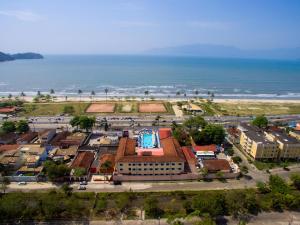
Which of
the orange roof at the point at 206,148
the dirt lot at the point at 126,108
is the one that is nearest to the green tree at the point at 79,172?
the orange roof at the point at 206,148

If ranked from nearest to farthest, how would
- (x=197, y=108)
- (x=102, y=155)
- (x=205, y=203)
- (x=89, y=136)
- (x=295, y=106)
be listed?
(x=205, y=203)
(x=102, y=155)
(x=89, y=136)
(x=197, y=108)
(x=295, y=106)

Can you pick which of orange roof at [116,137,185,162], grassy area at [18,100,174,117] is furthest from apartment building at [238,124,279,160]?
grassy area at [18,100,174,117]

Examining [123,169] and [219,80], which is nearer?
[123,169]

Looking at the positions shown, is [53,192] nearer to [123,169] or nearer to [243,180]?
[123,169]

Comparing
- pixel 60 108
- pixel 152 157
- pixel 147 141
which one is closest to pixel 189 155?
pixel 147 141

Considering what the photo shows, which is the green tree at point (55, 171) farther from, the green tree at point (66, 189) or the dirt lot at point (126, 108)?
the dirt lot at point (126, 108)

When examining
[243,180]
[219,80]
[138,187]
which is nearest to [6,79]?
[219,80]

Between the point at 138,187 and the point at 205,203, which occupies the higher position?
the point at 205,203

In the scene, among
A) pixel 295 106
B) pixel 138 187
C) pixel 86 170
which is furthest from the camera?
pixel 295 106
